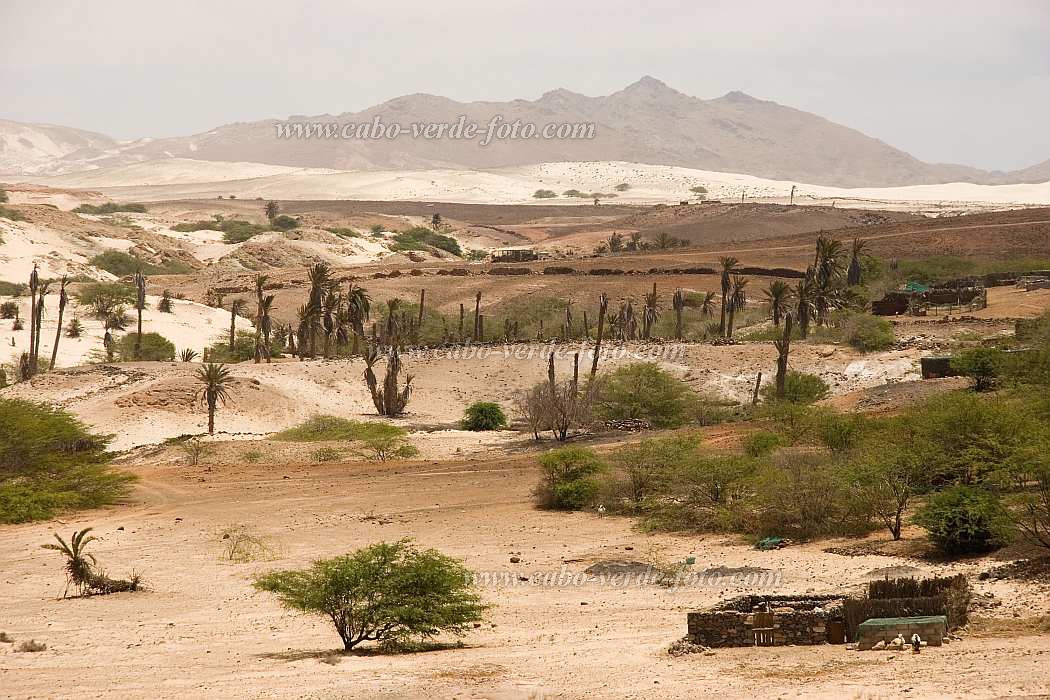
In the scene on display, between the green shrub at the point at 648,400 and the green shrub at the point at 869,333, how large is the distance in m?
8.40

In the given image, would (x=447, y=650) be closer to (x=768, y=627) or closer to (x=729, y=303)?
(x=768, y=627)

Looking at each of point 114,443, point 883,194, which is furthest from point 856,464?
point 883,194

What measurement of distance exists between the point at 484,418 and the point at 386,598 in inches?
1054

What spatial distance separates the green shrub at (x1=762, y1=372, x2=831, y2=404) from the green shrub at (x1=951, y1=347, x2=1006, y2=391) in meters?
5.33

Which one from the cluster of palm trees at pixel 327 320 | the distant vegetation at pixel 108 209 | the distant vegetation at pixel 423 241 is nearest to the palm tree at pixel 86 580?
the cluster of palm trees at pixel 327 320

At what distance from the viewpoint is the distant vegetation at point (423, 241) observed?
11271 cm

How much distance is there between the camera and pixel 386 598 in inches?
683

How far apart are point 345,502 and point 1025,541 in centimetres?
1661

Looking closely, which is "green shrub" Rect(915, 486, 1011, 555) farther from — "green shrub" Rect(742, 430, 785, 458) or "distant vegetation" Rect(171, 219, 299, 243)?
"distant vegetation" Rect(171, 219, 299, 243)

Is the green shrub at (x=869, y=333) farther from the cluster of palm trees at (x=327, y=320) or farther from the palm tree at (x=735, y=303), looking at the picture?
the cluster of palm trees at (x=327, y=320)

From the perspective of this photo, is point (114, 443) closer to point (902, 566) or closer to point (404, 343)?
point (404, 343)

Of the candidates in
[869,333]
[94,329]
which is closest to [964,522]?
[869,333]

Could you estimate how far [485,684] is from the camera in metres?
14.9

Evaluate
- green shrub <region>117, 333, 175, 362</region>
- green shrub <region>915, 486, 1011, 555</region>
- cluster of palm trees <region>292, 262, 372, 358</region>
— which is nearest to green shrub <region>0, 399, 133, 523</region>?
cluster of palm trees <region>292, 262, 372, 358</region>
